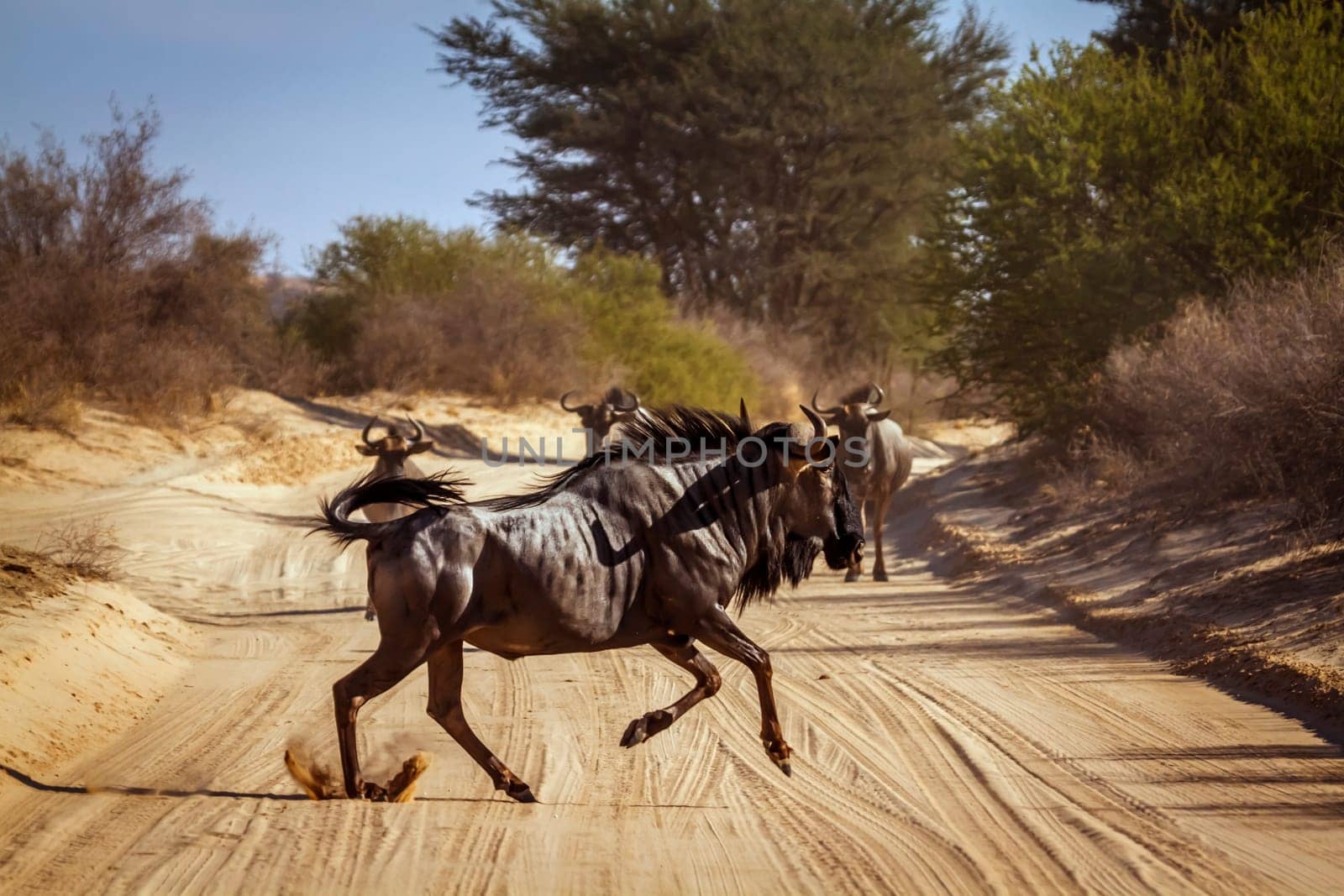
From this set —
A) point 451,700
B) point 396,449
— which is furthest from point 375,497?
point 396,449

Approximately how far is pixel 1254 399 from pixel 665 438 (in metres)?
7.05

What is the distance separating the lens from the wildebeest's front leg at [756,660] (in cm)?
613

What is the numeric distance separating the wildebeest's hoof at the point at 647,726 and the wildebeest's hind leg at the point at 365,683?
3.23 ft

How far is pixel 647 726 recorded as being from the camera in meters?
5.97

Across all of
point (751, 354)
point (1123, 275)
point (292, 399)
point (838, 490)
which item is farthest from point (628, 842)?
point (751, 354)

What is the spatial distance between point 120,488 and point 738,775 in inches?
541

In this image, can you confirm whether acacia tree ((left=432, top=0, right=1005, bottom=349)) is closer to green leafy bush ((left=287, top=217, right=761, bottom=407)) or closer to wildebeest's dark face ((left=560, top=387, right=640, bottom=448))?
green leafy bush ((left=287, top=217, right=761, bottom=407))

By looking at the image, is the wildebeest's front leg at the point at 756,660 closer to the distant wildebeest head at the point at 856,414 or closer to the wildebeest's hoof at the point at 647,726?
the wildebeest's hoof at the point at 647,726

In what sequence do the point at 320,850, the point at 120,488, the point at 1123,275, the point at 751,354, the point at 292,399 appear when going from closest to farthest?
1. the point at 320,850
2. the point at 120,488
3. the point at 1123,275
4. the point at 292,399
5. the point at 751,354

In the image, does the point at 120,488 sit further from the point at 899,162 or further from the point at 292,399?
the point at 899,162

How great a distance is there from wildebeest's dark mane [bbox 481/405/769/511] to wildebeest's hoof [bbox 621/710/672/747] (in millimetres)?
1201

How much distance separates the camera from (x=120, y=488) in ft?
57.9

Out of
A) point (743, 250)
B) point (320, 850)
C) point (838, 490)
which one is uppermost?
point (743, 250)

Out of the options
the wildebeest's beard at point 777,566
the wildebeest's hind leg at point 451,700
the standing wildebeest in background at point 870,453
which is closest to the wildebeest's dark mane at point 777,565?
the wildebeest's beard at point 777,566
